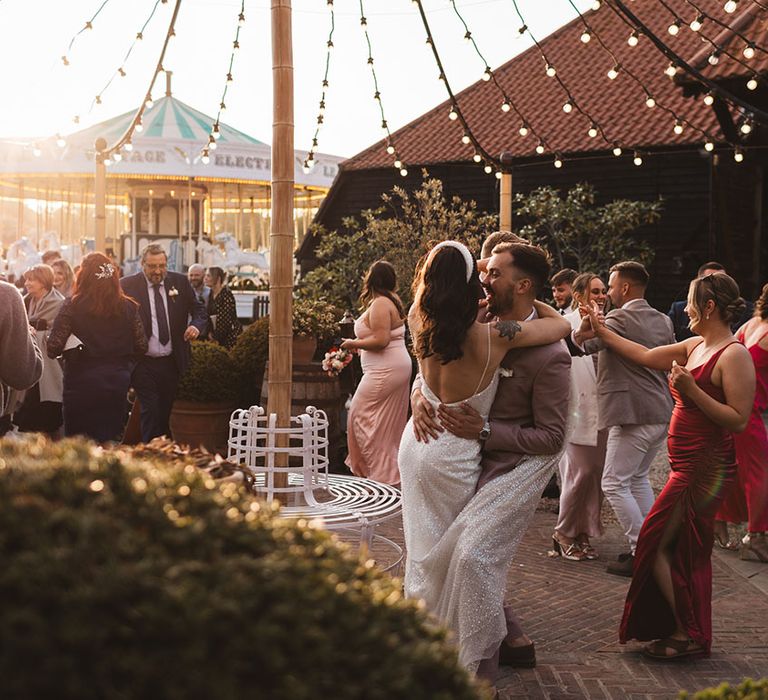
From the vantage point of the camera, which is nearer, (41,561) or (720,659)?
(41,561)

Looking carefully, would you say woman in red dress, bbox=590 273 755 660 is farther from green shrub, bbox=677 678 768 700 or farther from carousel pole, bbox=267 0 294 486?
green shrub, bbox=677 678 768 700

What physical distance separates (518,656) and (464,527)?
1.01m

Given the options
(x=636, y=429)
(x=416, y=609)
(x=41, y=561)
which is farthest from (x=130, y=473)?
(x=636, y=429)

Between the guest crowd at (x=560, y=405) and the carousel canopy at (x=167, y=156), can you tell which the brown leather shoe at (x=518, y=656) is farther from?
the carousel canopy at (x=167, y=156)

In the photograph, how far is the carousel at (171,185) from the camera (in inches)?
1025

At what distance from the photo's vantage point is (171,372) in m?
8.91

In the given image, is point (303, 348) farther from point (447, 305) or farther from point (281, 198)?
point (447, 305)

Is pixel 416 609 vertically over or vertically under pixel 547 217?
under

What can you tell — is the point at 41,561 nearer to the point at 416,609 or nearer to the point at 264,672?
the point at 264,672

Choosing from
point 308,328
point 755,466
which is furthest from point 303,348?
point 755,466

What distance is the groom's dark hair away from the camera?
13.9 feet

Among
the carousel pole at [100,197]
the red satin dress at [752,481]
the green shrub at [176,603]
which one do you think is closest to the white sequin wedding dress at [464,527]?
the green shrub at [176,603]

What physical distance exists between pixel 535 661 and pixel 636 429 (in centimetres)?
213

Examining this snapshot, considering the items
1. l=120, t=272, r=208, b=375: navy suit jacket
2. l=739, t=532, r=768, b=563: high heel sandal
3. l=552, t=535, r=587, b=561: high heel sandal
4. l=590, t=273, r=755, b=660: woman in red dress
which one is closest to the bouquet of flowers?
l=120, t=272, r=208, b=375: navy suit jacket
